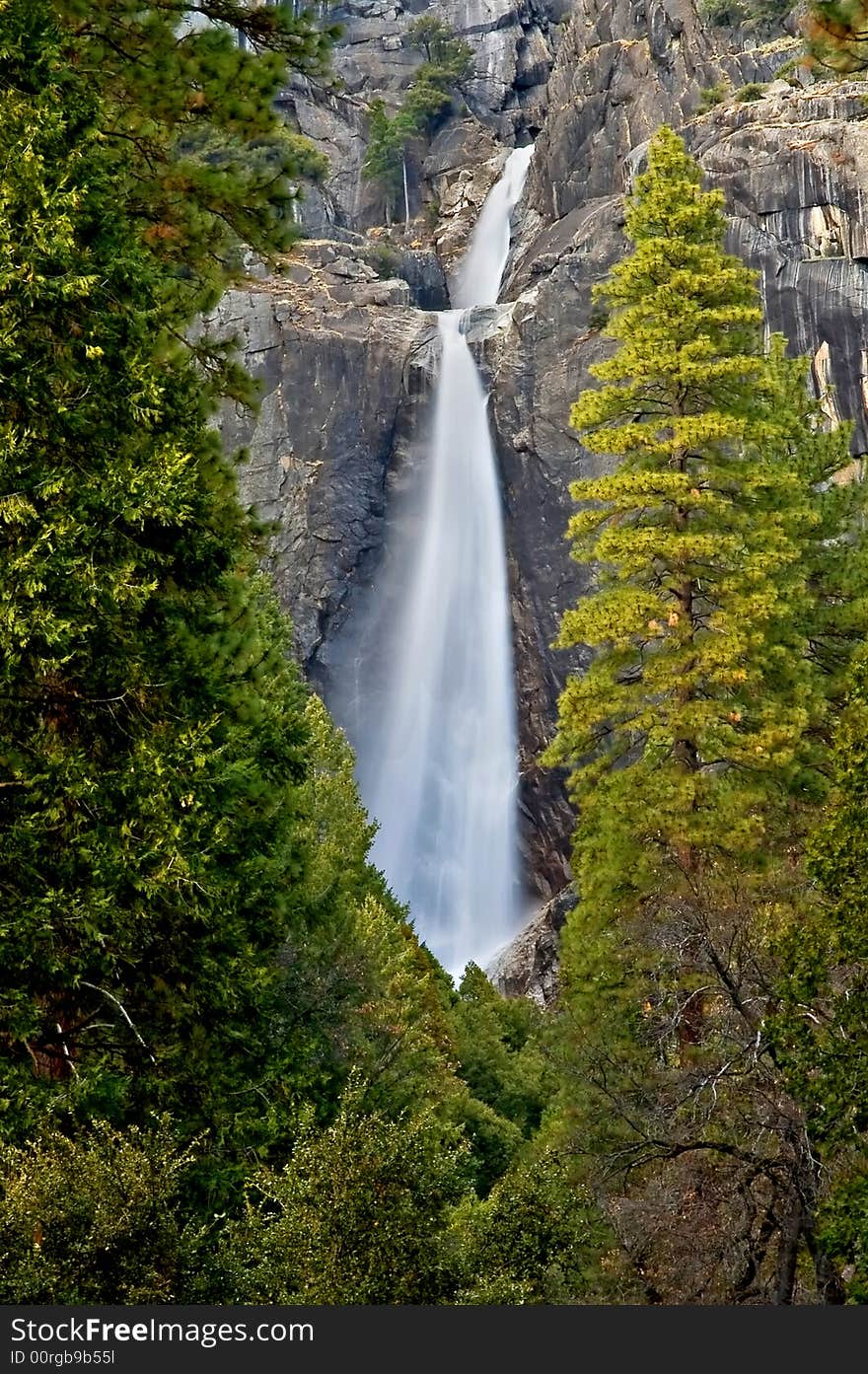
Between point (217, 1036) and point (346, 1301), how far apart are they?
108 inches

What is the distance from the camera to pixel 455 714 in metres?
51.6

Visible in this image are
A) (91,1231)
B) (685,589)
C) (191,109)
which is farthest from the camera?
(685,589)

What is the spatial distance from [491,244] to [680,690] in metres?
54.5

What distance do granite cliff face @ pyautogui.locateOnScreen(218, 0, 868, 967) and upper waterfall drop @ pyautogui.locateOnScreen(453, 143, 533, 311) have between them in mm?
4143

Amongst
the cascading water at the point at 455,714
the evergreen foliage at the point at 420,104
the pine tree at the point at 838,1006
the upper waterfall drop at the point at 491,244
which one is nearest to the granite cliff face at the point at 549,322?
the cascading water at the point at 455,714

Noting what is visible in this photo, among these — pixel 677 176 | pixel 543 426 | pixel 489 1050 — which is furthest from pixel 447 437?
pixel 677 176

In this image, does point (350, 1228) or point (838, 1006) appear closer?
point (350, 1228)

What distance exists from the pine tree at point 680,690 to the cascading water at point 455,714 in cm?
3031

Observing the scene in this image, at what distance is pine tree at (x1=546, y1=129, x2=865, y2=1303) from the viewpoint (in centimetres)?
1350

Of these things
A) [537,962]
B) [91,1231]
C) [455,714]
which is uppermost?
[455,714]

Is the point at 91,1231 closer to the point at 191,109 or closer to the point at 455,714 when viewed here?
the point at 191,109

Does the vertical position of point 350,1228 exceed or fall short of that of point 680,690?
it falls short

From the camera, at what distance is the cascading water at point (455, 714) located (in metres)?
49.0

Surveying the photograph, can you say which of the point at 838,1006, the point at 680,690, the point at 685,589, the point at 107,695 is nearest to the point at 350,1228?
the point at 107,695
